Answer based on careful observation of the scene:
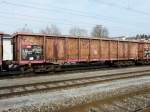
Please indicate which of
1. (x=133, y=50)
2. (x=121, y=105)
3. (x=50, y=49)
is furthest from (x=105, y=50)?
(x=121, y=105)

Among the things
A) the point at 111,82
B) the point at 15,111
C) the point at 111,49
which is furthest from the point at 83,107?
the point at 111,49

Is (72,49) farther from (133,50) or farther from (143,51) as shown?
(143,51)

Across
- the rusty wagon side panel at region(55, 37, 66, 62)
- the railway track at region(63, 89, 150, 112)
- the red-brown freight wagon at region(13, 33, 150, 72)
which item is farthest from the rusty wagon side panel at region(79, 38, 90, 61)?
the railway track at region(63, 89, 150, 112)

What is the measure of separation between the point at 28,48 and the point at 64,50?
3.50 metres

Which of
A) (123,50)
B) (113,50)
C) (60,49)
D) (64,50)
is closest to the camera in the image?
(60,49)

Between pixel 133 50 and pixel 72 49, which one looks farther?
pixel 133 50

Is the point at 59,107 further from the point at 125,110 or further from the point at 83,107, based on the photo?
the point at 125,110

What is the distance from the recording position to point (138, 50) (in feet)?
106

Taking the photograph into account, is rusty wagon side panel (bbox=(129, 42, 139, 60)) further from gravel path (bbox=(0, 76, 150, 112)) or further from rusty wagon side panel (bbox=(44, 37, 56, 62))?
gravel path (bbox=(0, 76, 150, 112))

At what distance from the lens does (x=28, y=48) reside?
65.5 feet

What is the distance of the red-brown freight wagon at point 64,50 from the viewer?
64.6ft

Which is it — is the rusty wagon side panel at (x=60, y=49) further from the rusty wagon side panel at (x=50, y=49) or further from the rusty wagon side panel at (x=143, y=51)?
the rusty wagon side panel at (x=143, y=51)

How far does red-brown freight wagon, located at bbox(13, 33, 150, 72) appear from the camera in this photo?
1970 cm

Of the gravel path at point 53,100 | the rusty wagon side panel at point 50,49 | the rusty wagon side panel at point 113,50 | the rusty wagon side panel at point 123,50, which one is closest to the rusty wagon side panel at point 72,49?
the rusty wagon side panel at point 50,49
